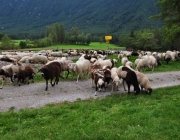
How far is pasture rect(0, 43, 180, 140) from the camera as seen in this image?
7949mm

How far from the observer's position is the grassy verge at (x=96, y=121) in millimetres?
7949

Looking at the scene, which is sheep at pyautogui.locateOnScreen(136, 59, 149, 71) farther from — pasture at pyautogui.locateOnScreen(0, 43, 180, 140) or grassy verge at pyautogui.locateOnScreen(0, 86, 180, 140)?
grassy verge at pyautogui.locateOnScreen(0, 86, 180, 140)

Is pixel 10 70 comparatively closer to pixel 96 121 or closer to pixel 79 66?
pixel 79 66

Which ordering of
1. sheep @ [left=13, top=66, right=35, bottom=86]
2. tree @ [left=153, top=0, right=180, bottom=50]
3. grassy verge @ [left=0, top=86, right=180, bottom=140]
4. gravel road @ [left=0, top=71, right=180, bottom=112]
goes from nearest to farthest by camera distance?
grassy verge @ [left=0, top=86, right=180, bottom=140], gravel road @ [left=0, top=71, right=180, bottom=112], sheep @ [left=13, top=66, right=35, bottom=86], tree @ [left=153, top=0, right=180, bottom=50]

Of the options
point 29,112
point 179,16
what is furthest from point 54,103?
point 179,16

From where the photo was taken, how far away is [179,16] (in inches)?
1335

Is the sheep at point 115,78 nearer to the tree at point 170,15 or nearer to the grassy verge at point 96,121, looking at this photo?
the grassy verge at point 96,121

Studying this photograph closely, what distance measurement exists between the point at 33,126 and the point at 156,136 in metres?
5.11

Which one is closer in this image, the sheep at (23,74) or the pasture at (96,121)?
the pasture at (96,121)

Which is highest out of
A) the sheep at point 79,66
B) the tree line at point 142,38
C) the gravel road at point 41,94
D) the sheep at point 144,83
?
the tree line at point 142,38

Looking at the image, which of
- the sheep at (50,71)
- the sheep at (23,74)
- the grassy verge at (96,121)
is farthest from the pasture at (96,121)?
the sheep at (23,74)

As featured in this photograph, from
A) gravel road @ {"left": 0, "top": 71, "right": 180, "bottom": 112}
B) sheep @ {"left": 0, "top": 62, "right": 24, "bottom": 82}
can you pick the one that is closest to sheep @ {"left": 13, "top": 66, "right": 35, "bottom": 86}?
sheep @ {"left": 0, "top": 62, "right": 24, "bottom": 82}

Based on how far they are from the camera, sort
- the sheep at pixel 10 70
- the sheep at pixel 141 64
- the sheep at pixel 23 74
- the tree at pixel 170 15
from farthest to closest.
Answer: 1. the tree at pixel 170 15
2. the sheep at pixel 141 64
3. the sheep at pixel 10 70
4. the sheep at pixel 23 74

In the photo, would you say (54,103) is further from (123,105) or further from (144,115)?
(144,115)
